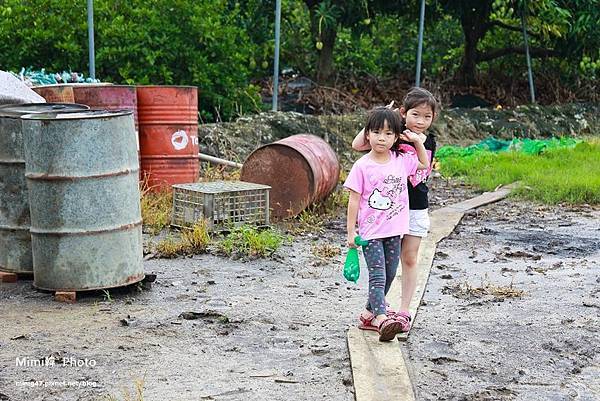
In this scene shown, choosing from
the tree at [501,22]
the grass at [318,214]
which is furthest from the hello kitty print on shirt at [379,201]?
the tree at [501,22]

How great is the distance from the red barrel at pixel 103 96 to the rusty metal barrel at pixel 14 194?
7.08ft

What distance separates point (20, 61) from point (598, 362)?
7946 mm

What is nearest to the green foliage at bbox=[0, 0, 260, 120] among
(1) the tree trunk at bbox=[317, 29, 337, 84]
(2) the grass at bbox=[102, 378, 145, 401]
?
(1) the tree trunk at bbox=[317, 29, 337, 84]

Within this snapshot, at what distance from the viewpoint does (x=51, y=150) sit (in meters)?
5.22

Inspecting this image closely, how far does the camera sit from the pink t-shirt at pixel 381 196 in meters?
4.82

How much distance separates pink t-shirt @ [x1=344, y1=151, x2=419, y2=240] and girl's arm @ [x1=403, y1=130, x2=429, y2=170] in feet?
0.42

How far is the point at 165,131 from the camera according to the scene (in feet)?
28.2

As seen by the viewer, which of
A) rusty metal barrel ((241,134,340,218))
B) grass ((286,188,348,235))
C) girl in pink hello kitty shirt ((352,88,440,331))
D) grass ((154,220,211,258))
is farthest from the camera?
rusty metal barrel ((241,134,340,218))

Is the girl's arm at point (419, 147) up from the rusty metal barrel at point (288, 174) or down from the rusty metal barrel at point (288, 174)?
up

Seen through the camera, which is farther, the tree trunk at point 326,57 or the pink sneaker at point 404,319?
the tree trunk at point 326,57

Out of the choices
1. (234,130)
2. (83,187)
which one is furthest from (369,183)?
(234,130)

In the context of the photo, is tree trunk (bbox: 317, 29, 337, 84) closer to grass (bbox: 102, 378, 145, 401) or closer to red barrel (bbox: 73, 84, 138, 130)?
red barrel (bbox: 73, 84, 138, 130)

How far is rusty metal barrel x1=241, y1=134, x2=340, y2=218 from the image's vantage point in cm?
807

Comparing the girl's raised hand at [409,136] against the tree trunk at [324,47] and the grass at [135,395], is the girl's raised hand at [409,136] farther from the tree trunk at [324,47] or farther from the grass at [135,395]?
the tree trunk at [324,47]
